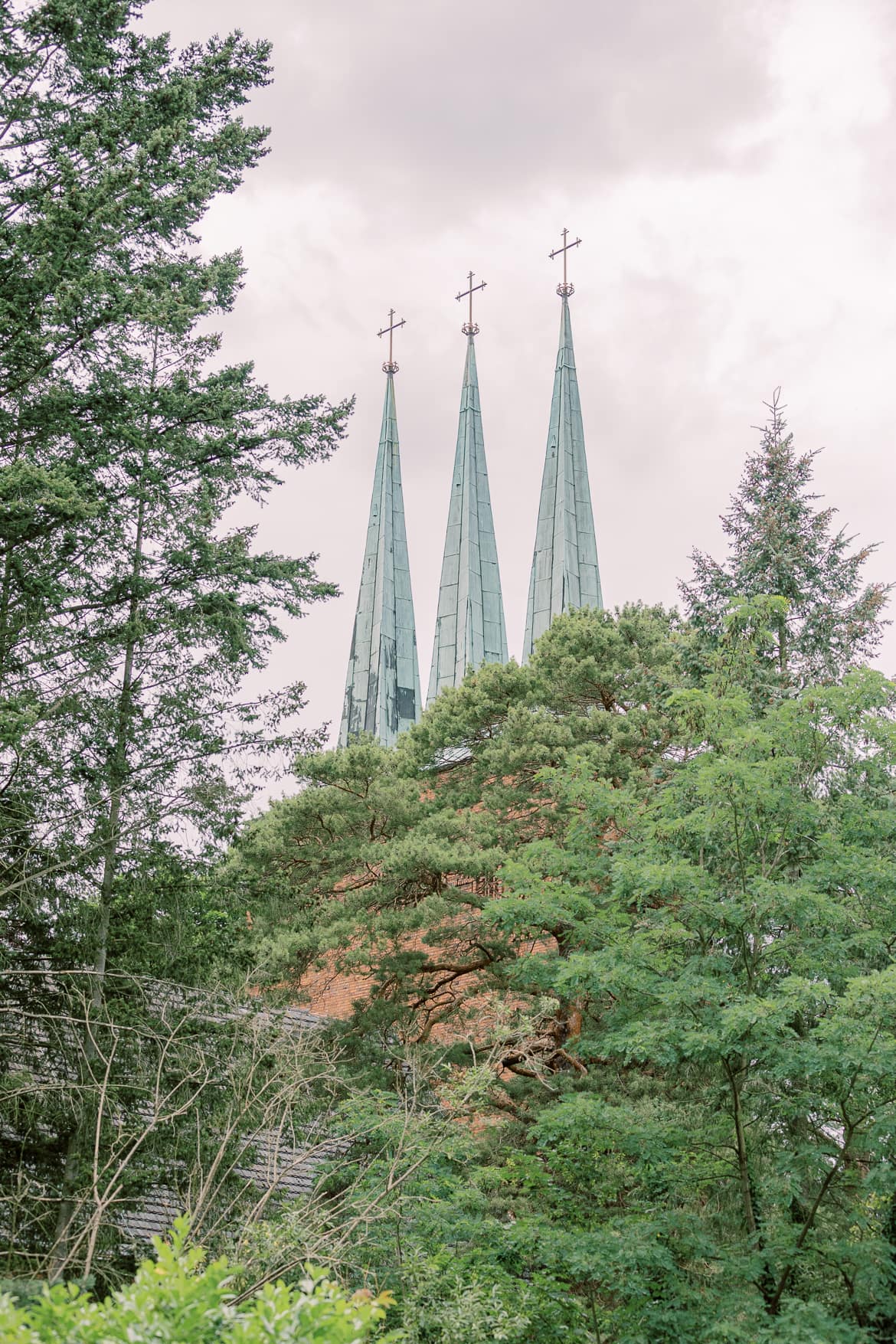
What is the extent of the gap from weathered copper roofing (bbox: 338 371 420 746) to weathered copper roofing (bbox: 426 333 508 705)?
103 centimetres

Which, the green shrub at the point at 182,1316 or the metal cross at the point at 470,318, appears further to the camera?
the metal cross at the point at 470,318

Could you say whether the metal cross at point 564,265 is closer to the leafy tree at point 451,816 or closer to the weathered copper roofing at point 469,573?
the weathered copper roofing at point 469,573

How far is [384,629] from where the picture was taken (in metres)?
29.1

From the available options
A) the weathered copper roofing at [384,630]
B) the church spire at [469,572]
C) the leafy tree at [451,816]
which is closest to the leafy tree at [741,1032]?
the leafy tree at [451,816]

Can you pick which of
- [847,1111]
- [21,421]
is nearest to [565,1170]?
[847,1111]

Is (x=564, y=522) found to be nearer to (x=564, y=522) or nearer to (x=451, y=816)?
(x=564, y=522)

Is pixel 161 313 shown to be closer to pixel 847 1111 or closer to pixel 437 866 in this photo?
pixel 437 866

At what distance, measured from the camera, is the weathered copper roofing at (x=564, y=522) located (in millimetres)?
28062

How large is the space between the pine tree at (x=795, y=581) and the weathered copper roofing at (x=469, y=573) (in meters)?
12.4

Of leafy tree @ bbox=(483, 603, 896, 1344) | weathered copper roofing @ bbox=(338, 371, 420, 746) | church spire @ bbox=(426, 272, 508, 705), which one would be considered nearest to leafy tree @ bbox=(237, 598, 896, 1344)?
leafy tree @ bbox=(483, 603, 896, 1344)

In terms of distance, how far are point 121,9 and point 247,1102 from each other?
9.35m

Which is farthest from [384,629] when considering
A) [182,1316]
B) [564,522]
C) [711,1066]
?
[182,1316]

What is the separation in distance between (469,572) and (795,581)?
14336mm

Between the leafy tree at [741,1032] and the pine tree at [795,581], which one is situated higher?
the pine tree at [795,581]
